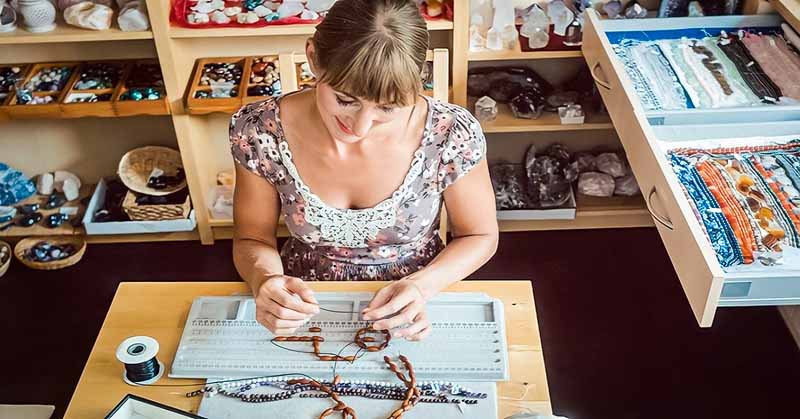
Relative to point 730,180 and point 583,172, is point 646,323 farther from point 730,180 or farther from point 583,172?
point 730,180

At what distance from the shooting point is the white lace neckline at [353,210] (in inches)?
62.4

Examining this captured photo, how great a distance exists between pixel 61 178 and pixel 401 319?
1947mm

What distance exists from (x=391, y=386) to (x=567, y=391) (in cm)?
106

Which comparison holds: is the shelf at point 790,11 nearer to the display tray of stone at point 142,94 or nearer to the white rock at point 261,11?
the white rock at point 261,11

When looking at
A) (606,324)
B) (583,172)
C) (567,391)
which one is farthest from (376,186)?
(583,172)

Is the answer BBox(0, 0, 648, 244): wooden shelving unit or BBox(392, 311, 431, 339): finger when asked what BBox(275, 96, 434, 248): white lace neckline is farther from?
BBox(0, 0, 648, 244): wooden shelving unit

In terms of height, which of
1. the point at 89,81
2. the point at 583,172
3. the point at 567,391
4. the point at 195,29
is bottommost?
the point at 567,391

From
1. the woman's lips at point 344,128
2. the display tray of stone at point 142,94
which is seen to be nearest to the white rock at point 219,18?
the display tray of stone at point 142,94

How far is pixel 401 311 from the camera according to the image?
139 centimetres

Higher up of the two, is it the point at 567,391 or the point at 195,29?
the point at 195,29

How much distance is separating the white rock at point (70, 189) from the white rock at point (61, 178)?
0.04ft

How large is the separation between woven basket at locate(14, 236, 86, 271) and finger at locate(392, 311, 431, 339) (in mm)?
1717

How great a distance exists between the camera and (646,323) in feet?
8.13

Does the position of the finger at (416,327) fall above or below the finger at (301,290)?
below
